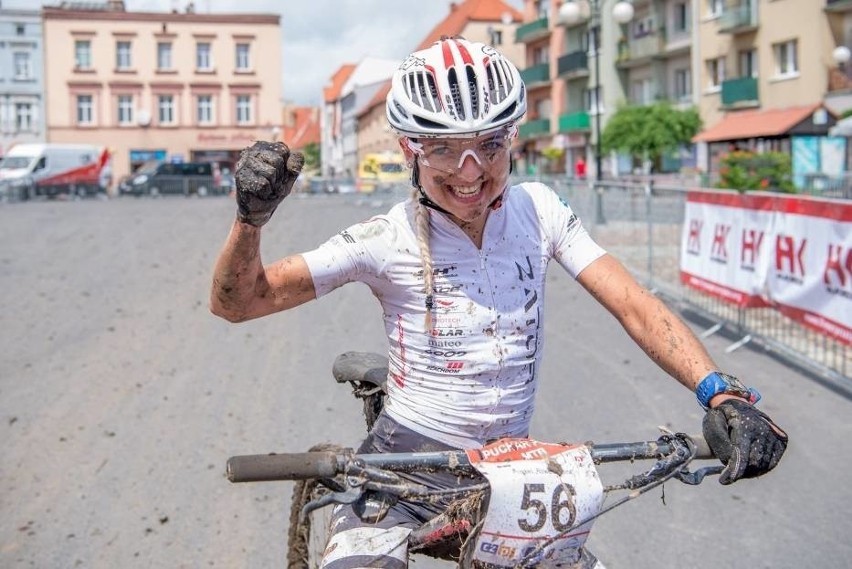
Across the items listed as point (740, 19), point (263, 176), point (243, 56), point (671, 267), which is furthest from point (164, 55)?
point (263, 176)

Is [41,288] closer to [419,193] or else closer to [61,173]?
[419,193]

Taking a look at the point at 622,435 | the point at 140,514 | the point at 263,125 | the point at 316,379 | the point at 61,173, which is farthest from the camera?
the point at 263,125

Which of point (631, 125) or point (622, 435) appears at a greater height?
point (631, 125)

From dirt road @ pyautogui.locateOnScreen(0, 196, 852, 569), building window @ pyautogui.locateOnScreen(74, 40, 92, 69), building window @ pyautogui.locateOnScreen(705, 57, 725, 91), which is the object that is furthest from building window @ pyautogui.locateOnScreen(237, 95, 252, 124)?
dirt road @ pyautogui.locateOnScreen(0, 196, 852, 569)

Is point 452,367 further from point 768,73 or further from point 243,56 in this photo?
point 243,56

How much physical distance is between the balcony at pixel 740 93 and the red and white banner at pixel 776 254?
104 feet

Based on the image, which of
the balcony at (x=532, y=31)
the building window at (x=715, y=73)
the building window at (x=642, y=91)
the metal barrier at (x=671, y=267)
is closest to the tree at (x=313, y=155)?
the balcony at (x=532, y=31)

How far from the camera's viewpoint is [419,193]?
3035 millimetres

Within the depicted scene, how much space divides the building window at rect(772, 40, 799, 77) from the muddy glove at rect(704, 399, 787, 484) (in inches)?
1567

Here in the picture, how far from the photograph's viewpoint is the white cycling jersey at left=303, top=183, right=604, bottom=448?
2939mm

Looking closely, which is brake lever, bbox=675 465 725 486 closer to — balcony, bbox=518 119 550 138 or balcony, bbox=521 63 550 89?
balcony, bbox=518 119 550 138

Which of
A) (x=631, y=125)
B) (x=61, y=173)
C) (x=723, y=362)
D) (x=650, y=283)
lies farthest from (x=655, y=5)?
(x=723, y=362)

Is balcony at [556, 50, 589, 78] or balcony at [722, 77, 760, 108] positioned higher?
balcony at [556, 50, 589, 78]

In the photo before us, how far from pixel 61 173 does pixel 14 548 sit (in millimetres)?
46904
